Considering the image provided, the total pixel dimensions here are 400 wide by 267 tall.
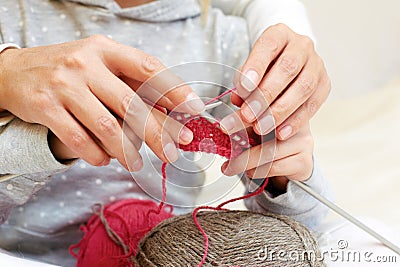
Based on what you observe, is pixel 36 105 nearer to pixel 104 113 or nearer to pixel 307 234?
pixel 104 113

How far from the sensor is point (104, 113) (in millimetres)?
588

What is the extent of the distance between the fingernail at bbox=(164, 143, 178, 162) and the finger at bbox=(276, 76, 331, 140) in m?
0.12

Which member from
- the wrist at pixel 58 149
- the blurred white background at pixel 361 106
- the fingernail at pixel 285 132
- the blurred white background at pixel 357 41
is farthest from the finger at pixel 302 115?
the blurred white background at pixel 357 41

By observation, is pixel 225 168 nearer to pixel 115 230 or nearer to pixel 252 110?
pixel 252 110

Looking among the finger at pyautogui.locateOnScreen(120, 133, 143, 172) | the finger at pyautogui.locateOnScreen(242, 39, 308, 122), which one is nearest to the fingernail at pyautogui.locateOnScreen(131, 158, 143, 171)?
the finger at pyautogui.locateOnScreen(120, 133, 143, 172)

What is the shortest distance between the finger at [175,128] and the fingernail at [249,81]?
72mm

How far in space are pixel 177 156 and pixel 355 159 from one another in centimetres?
79

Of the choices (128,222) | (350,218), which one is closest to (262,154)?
(350,218)

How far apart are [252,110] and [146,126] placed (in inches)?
4.2

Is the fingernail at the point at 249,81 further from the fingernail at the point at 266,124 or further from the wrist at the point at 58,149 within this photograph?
the wrist at the point at 58,149

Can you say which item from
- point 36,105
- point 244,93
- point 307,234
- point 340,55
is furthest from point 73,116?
point 340,55

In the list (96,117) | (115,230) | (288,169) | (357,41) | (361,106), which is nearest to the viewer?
(96,117)

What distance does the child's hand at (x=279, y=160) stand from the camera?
65 centimetres

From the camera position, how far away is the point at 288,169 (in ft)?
2.25
